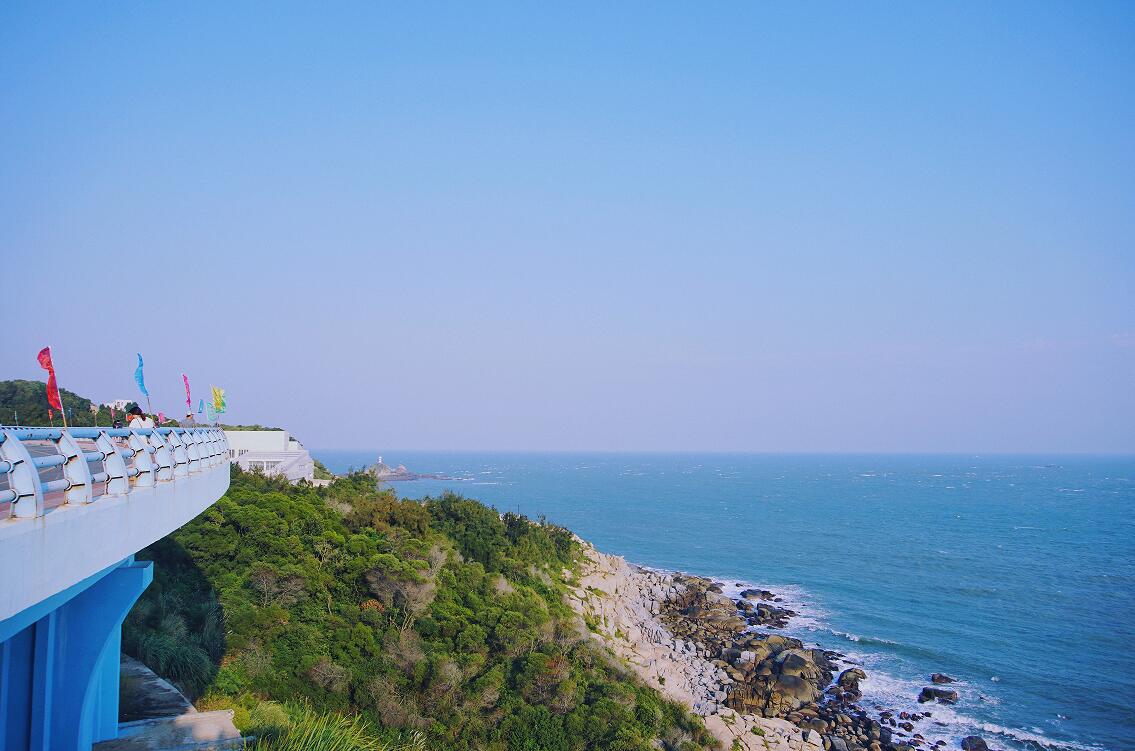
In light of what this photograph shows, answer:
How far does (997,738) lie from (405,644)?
2132cm

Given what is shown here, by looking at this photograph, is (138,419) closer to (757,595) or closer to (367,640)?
(367,640)

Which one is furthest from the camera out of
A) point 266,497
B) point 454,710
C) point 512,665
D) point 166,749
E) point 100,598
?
point 266,497

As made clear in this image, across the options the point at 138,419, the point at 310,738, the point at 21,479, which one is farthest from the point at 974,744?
the point at 21,479

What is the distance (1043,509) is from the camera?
295 feet

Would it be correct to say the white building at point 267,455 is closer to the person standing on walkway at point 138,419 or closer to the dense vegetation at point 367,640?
the dense vegetation at point 367,640

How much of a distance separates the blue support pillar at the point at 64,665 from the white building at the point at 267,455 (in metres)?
21.1

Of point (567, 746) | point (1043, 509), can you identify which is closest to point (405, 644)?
point (567, 746)

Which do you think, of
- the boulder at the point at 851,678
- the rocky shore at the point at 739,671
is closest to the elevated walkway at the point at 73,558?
the rocky shore at the point at 739,671

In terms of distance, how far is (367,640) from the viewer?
62.6 feet

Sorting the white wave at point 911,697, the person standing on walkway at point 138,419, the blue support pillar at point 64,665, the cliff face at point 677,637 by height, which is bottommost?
the white wave at point 911,697

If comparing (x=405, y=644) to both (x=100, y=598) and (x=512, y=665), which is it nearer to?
(x=512, y=665)

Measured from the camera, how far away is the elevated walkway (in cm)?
512

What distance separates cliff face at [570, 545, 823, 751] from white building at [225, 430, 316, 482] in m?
13.4

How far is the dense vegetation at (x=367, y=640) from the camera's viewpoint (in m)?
15.8
